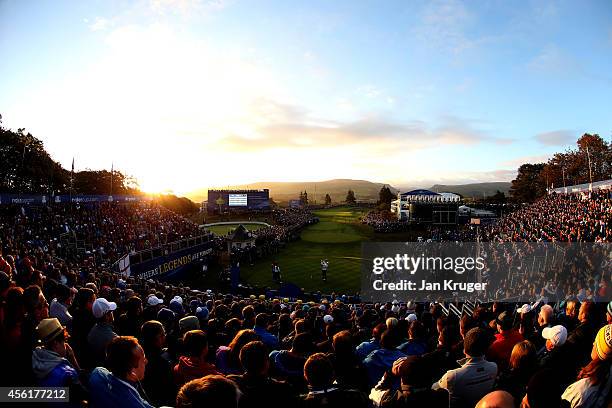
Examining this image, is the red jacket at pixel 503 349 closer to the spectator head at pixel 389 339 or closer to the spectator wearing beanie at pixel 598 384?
the spectator head at pixel 389 339

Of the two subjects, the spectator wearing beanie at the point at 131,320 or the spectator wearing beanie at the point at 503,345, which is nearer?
the spectator wearing beanie at the point at 503,345

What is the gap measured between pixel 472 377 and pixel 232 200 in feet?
245

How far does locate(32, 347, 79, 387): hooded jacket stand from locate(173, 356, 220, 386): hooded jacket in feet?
3.35

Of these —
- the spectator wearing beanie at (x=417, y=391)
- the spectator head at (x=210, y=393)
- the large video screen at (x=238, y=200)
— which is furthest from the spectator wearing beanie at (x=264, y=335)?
the large video screen at (x=238, y=200)

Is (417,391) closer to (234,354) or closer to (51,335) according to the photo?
(234,354)

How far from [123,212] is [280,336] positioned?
33.5 metres

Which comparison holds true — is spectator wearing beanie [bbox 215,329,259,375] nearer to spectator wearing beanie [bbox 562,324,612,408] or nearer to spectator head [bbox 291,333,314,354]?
spectator head [bbox 291,333,314,354]

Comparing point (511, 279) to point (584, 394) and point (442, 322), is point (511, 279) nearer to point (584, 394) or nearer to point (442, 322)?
point (442, 322)

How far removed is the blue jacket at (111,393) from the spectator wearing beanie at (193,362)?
2.92 ft

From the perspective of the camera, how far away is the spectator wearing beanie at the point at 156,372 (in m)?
3.89

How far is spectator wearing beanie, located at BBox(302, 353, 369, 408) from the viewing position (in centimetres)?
286

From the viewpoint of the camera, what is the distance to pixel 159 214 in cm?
4000

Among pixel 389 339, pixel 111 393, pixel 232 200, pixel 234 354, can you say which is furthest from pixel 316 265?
pixel 232 200

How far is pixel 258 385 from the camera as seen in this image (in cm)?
307
